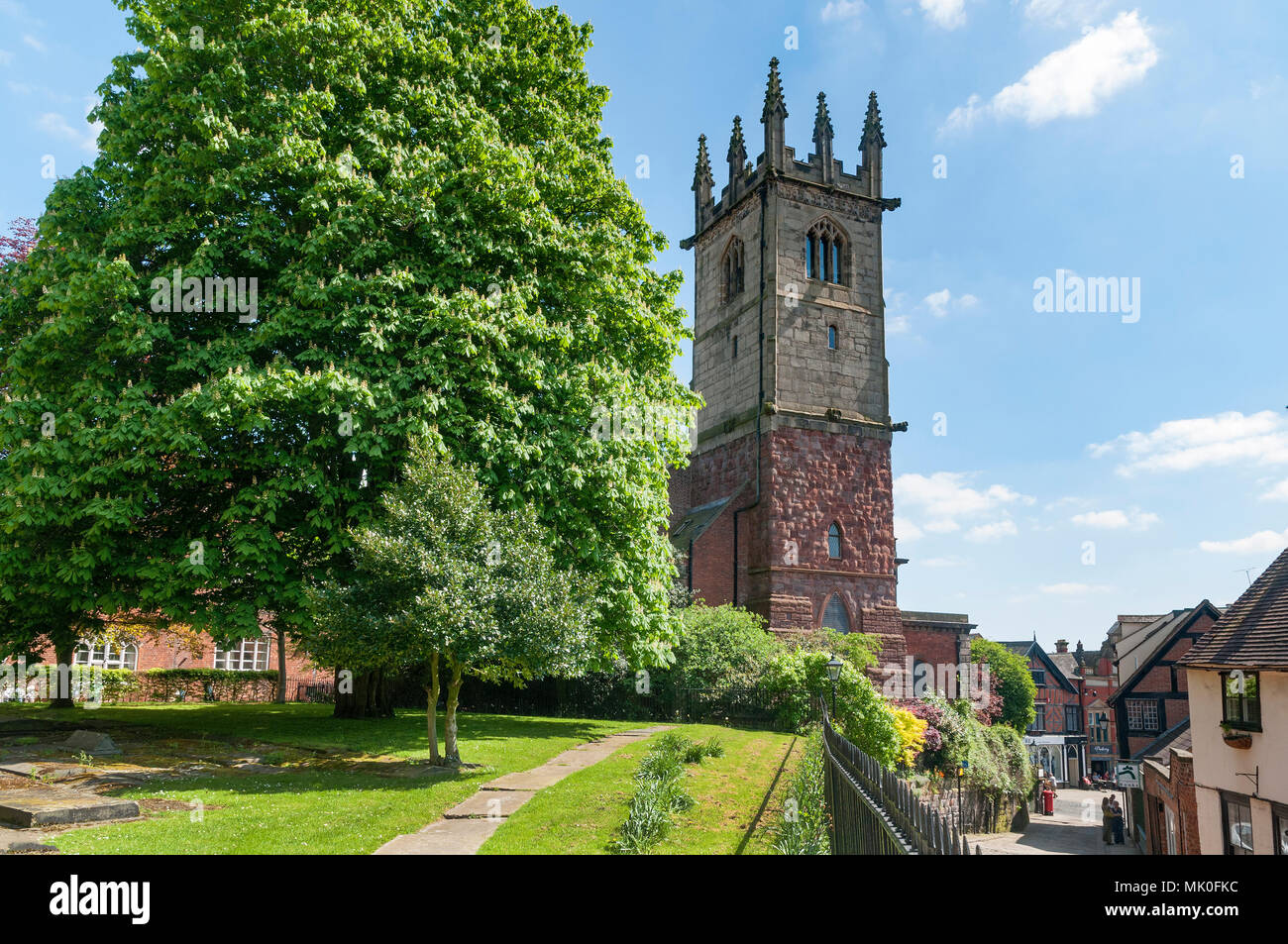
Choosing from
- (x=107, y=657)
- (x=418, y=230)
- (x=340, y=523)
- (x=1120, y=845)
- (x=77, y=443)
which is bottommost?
(x=1120, y=845)

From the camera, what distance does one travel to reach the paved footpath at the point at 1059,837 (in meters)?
29.7

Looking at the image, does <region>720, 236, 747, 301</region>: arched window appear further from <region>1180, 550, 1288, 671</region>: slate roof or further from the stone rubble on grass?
the stone rubble on grass

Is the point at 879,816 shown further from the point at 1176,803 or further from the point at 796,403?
the point at 796,403

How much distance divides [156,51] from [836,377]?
28.1 m

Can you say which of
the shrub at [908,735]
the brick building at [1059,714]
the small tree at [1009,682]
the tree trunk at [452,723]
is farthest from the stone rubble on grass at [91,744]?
the brick building at [1059,714]

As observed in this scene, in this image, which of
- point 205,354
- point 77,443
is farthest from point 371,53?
point 77,443

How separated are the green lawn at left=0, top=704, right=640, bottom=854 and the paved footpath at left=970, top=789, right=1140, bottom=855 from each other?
15.7 meters

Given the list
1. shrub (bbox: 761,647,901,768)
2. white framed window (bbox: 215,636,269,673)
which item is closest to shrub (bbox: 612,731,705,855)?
shrub (bbox: 761,647,901,768)

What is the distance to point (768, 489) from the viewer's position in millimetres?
35469

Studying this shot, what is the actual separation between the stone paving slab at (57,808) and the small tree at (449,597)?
387 cm

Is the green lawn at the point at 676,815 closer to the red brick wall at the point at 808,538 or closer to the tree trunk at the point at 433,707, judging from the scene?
the tree trunk at the point at 433,707

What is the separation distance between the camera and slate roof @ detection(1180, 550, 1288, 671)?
16.6 m
